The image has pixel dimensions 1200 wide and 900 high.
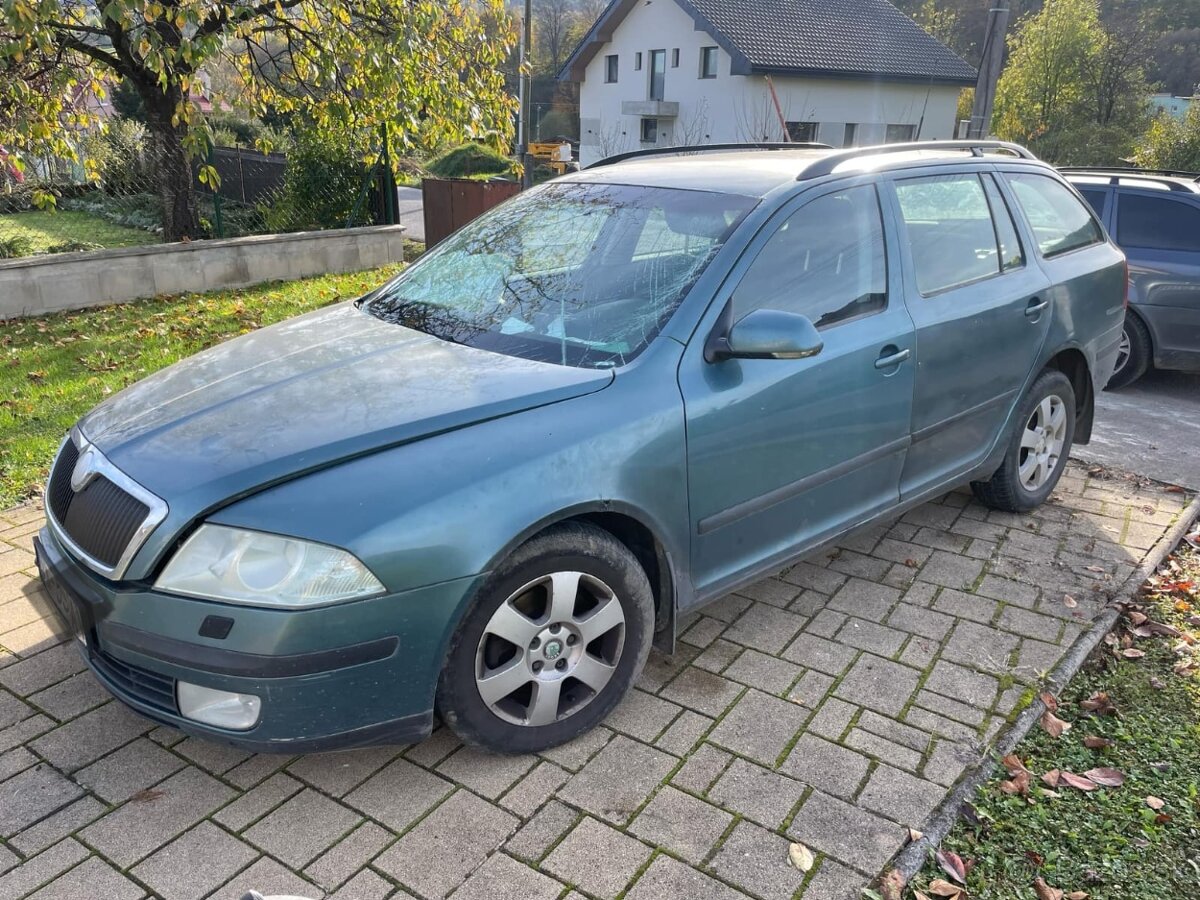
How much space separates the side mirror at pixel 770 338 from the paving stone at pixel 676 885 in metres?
1.53

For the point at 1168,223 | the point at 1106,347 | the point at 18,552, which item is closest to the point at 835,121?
the point at 1168,223

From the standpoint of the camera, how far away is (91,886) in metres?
2.29

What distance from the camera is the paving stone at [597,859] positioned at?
2.34m

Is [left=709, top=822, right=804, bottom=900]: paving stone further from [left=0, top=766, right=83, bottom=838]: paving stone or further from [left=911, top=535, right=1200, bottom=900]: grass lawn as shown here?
[left=0, top=766, right=83, bottom=838]: paving stone

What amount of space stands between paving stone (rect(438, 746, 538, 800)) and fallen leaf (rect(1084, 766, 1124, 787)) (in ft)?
5.81

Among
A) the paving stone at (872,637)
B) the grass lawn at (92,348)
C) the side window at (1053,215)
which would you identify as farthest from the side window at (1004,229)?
the grass lawn at (92,348)

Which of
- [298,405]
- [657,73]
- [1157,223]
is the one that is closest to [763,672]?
[298,405]

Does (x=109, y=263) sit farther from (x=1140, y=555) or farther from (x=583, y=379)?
(x=1140, y=555)

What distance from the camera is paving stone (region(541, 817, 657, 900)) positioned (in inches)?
92.0

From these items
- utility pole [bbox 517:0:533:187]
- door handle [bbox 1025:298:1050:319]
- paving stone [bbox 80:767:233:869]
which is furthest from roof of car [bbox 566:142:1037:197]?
utility pole [bbox 517:0:533:187]

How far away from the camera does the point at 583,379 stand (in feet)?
9.01

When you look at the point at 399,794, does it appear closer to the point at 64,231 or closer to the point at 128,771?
the point at 128,771

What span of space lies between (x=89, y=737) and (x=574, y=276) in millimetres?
2237

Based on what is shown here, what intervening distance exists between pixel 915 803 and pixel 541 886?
1.15 metres
